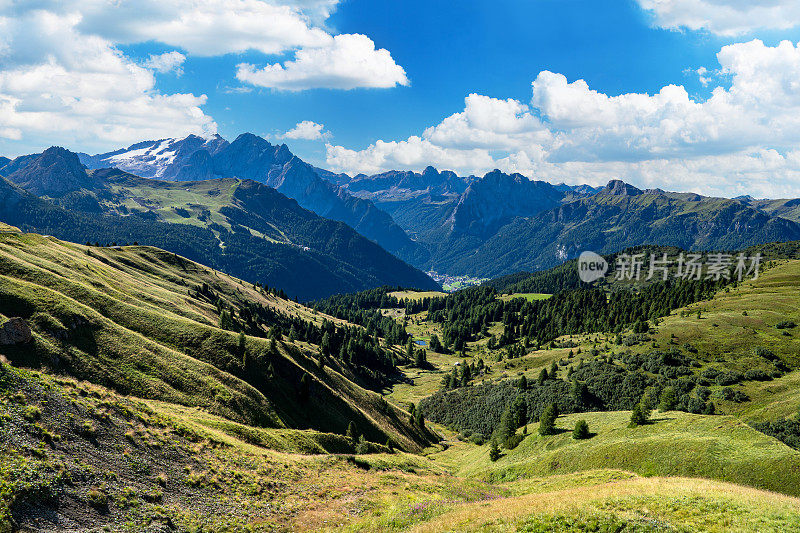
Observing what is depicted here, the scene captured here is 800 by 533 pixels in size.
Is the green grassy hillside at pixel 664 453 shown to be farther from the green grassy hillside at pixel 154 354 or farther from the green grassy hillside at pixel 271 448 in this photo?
the green grassy hillside at pixel 154 354

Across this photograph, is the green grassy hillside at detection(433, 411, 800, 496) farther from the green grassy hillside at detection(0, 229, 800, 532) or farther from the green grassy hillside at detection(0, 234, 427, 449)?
the green grassy hillside at detection(0, 234, 427, 449)

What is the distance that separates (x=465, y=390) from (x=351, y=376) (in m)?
50.4

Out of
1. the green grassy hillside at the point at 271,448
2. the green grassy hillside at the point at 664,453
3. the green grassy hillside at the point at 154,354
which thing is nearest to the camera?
the green grassy hillside at the point at 271,448

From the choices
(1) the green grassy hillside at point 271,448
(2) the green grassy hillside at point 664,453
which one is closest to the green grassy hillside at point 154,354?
(1) the green grassy hillside at point 271,448

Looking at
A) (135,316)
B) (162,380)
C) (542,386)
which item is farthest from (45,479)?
(542,386)

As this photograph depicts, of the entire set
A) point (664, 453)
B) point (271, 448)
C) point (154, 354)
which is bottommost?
point (271, 448)

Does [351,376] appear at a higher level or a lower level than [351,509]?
lower

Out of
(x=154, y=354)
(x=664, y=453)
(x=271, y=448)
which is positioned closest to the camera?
(x=271, y=448)

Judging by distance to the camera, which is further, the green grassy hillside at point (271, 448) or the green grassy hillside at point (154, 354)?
the green grassy hillside at point (154, 354)

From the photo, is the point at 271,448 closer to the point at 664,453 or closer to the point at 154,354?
the point at 154,354

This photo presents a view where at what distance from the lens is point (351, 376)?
165125 millimetres

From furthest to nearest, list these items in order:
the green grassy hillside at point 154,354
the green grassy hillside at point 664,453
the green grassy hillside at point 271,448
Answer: the green grassy hillside at point 154,354, the green grassy hillside at point 664,453, the green grassy hillside at point 271,448

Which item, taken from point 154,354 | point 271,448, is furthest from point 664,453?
point 154,354

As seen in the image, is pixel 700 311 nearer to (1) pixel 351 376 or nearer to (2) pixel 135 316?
(1) pixel 351 376
